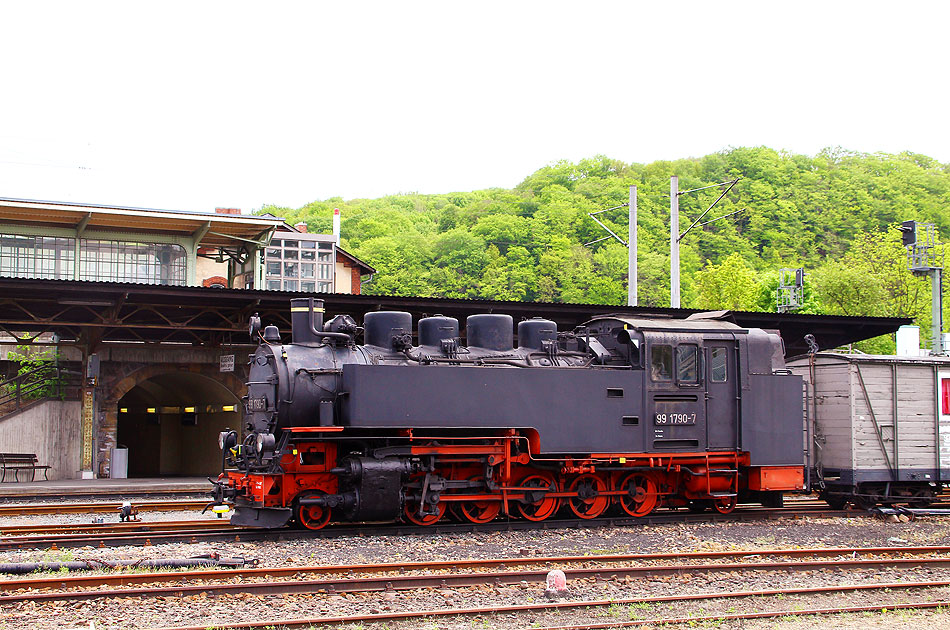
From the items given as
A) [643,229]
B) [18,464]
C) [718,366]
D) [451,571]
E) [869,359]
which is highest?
[643,229]

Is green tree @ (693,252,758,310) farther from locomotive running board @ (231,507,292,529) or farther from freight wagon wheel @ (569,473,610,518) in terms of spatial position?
locomotive running board @ (231,507,292,529)

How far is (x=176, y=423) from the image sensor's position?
97.9 feet

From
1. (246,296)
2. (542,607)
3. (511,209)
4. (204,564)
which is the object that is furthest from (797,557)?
(511,209)

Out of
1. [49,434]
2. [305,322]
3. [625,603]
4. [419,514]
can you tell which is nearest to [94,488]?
[49,434]

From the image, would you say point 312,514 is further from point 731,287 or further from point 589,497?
point 731,287

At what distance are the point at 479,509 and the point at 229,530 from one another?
10.9 ft

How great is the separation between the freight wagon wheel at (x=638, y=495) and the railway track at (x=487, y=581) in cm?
295

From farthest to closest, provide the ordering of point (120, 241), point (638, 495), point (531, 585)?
point (120, 241) → point (638, 495) → point (531, 585)

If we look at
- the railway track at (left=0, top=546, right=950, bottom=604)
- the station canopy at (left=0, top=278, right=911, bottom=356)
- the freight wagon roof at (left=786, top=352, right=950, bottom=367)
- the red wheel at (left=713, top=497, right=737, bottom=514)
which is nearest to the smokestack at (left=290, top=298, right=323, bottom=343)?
the railway track at (left=0, top=546, right=950, bottom=604)

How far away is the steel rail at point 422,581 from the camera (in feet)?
24.4

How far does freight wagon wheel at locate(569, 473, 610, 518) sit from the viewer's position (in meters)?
12.5

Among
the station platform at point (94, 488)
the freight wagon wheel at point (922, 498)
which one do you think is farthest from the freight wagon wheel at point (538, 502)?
the station platform at point (94, 488)

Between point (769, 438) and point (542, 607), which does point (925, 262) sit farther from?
point (542, 607)

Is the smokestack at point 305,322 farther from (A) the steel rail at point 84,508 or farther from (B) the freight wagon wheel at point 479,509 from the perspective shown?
(A) the steel rail at point 84,508
